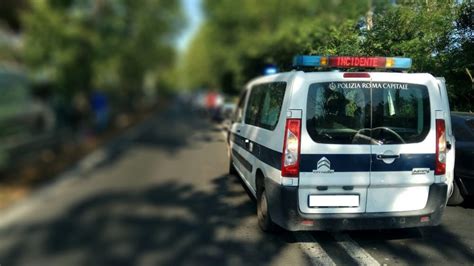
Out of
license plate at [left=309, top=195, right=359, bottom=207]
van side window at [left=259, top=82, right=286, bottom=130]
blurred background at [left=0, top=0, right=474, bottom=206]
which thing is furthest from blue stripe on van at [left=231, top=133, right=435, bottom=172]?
blurred background at [left=0, top=0, right=474, bottom=206]

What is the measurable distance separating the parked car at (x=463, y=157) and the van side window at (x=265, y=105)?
2389 mm

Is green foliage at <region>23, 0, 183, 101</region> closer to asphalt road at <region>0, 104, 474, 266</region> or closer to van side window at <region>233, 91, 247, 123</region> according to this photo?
asphalt road at <region>0, 104, 474, 266</region>

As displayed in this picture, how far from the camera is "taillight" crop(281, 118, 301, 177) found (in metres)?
3.39

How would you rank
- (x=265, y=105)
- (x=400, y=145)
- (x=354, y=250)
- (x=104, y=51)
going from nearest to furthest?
1. (x=400, y=145)
2. (x=354, y=250)
3. (x=265, y=105)
4. (x=104, y=51)

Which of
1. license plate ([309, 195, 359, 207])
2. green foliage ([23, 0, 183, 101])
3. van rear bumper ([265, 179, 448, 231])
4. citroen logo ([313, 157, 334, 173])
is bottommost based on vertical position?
van rear bumper ([265, 179, 448, 231])

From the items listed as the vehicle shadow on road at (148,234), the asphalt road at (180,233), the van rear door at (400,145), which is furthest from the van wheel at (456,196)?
the vehicle shadow on road at (148,234)

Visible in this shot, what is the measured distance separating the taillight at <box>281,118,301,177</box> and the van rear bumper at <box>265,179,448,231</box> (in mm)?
166

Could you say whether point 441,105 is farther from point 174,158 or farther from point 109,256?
point 174,158

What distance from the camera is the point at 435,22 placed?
4676mm

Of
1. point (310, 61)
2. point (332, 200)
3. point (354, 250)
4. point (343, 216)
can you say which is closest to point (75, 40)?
point (310, 61)

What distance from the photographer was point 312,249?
12.1 ft

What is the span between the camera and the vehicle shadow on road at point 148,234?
352cm

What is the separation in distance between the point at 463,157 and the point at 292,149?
263cm

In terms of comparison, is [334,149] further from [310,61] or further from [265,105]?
[265,105]
